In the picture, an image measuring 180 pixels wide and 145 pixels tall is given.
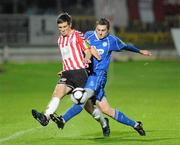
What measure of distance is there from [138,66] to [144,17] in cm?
878

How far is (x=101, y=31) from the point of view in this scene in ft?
44.9

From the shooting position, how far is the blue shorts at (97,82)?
531 inches

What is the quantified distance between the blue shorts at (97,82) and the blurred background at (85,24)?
26.7 metres

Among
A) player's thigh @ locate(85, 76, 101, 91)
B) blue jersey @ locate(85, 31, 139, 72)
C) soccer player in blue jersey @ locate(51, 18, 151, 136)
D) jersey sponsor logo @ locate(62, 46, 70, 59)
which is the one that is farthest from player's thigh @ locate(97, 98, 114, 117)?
jersey sponsor logo @ locate(62, 46, 70, 59)

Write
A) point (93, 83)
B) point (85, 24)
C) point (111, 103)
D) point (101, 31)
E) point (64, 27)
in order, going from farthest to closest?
point (85, 24), point (111, 103), point (101, 31), point (93, 83), point (64, 27)

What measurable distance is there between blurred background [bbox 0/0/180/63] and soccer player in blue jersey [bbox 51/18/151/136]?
87.2 feet

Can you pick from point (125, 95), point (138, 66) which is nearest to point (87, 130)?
point (125, 95)

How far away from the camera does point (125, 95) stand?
24688 millimetres

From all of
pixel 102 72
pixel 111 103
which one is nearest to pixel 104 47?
pixel 102 72

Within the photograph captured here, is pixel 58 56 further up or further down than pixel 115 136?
further down

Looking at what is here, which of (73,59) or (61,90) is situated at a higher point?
(73,59)

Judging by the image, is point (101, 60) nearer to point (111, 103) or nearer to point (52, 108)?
point (52, 108)

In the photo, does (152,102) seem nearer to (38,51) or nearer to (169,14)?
(38,51)

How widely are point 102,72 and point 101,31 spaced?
0.72 m
